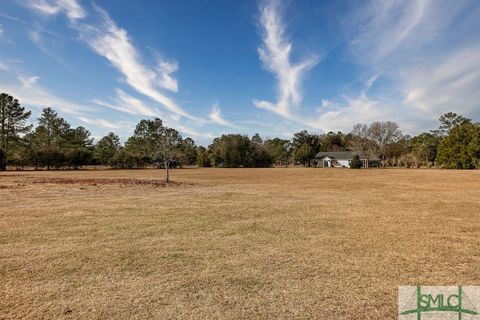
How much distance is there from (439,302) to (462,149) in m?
62.7

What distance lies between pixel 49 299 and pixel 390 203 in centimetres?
1311

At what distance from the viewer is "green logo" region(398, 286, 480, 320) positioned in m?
3.41

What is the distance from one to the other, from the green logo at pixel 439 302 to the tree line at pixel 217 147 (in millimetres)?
34747

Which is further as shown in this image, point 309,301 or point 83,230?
point 83,230

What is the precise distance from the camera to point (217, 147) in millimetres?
80250

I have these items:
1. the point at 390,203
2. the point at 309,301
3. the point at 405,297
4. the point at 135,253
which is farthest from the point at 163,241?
the point at 390,203

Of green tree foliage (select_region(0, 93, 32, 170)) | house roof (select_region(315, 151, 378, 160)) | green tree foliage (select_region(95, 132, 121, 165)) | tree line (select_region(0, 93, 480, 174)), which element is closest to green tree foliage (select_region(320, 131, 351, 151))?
tree line (select_region(0, 93, 480, 174))

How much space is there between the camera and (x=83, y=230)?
748cm

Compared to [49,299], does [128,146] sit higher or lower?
higher

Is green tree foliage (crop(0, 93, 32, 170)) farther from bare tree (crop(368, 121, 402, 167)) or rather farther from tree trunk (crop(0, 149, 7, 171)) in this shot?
bare tree (crop(368, 121, 402, 167))

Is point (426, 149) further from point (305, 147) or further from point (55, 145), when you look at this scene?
point (55, 145)

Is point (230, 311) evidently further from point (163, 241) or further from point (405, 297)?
point (163, 241)

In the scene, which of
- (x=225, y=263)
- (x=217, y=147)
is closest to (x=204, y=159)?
(x=217, y=147)

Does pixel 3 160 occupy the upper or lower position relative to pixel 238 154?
lower
